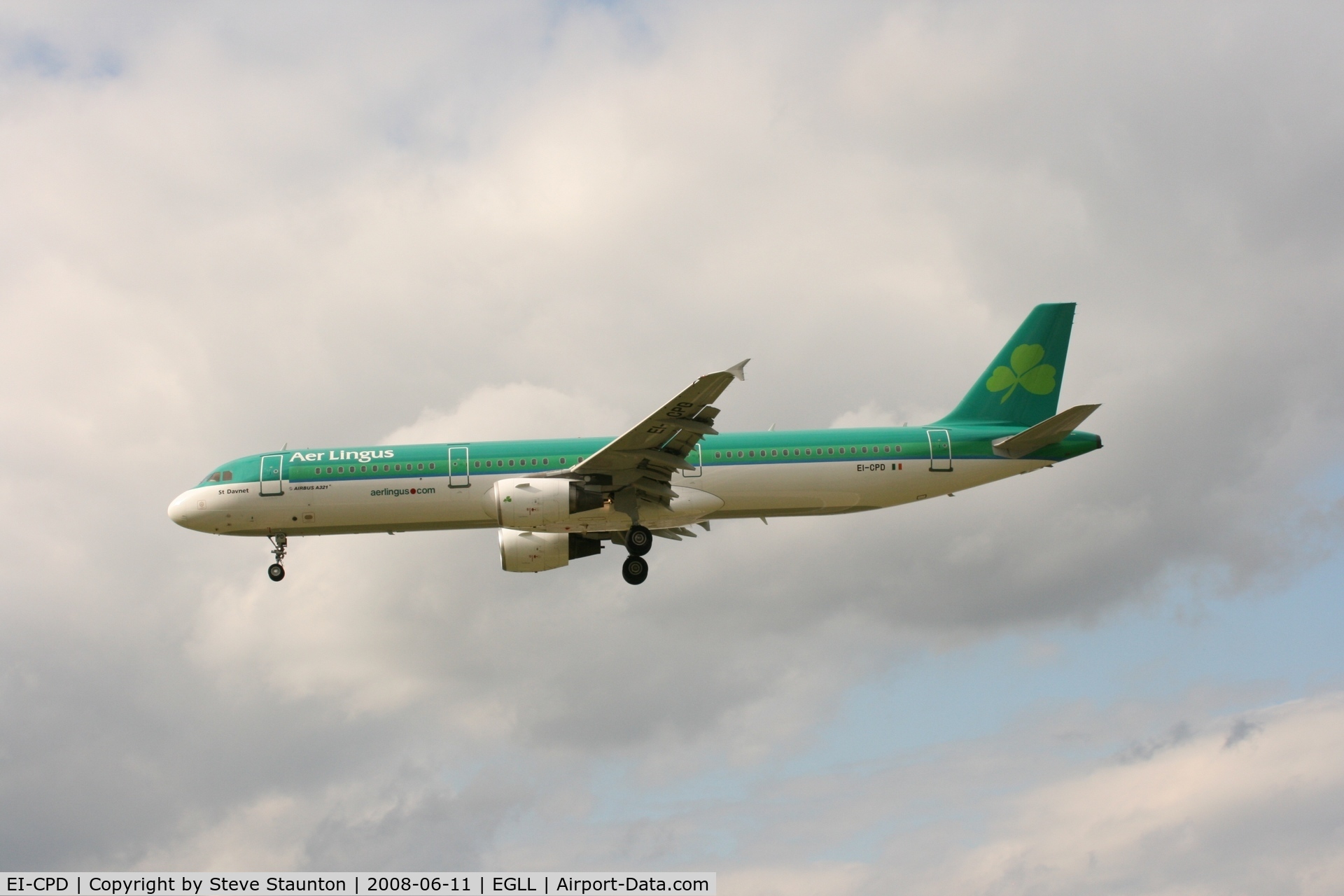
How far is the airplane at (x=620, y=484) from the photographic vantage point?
34.1 m

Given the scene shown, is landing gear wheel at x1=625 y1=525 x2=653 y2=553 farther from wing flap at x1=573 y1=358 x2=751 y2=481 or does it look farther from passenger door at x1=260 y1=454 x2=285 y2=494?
passenger door at x1=260 y1=454 x2=285 y2=494

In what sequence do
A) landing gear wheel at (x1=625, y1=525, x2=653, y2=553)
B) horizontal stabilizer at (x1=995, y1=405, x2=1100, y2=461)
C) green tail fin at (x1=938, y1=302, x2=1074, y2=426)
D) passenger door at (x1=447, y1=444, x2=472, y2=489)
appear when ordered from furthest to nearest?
green tail fin at (x1=938, y1=302, x2=1074, y2=426) < landing gear wheel at (x1=625, y1=525, x2=653, y2=553) < passenger door at (x1=447, y1=444, x2=472, y2=489) < horizontal stabilizer at (x1=995, y1=405, x2=1100, y2=461)

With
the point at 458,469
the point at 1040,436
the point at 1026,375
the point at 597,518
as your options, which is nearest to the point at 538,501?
the point at 597,518

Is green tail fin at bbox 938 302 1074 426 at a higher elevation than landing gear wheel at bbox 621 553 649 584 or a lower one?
higher

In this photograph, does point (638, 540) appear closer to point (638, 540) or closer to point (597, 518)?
point (638, 540)

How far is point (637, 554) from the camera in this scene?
1374 inches

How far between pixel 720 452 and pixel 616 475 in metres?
3.46

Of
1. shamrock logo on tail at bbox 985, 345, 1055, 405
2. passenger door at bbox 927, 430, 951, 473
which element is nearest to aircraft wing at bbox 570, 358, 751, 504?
passenger door at bbox 927, 430, 951, 473

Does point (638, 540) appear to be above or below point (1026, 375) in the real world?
below

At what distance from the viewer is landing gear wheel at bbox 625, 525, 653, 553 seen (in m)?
34.6

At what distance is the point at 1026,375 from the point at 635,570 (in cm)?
1391

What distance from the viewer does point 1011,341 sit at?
1494 inches

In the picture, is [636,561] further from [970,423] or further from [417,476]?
[970,423]

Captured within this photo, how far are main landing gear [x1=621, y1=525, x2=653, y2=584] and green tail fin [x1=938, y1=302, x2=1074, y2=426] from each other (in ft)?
33.1
